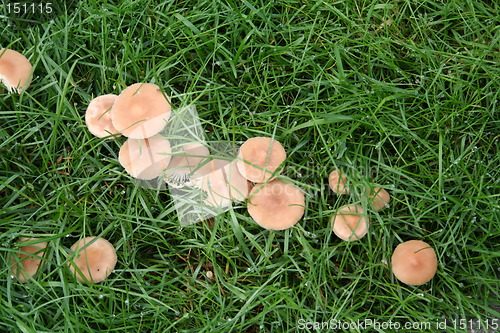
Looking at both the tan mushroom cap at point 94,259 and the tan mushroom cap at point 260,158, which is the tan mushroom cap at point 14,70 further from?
the tan mushroom cap at point 260,158

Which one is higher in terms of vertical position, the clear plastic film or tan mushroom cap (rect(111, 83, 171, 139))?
tan mushroom cap (rect(111, 83, 171, 139))

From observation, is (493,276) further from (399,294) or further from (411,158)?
(411,158)

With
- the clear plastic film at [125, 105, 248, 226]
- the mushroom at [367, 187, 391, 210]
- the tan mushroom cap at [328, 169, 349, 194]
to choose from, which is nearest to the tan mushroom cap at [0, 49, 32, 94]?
the clear plastic film at [125, 105, 248, 226]

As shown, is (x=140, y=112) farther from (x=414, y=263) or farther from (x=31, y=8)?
(x=414, y=263)

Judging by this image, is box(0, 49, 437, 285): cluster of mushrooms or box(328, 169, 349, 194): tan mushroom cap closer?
box(0, 49, 437, 285): cluster of mushrooms

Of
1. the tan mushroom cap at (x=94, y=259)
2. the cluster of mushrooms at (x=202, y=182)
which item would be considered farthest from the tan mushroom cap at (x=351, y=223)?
the tan mushroom cap at (x=94, y=259)

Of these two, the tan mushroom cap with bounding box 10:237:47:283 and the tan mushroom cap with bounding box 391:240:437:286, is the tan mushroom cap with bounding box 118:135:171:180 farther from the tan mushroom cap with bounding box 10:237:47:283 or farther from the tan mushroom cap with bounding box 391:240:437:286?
the tan mushroom cap with bounding box 391:240:437:286
